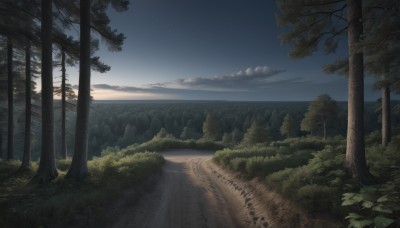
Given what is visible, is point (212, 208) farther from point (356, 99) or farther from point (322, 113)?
point (322, 113)

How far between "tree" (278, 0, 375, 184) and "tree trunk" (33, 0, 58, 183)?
1010 cm

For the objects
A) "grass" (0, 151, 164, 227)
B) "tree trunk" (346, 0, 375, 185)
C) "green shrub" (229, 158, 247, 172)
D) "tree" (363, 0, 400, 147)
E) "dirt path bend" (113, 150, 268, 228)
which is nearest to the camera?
"grass" (0, 151, 164, 227)

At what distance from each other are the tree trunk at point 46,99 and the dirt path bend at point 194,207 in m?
4.79

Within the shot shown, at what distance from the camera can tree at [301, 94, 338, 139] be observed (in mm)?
38109

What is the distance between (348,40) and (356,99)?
2.14 m

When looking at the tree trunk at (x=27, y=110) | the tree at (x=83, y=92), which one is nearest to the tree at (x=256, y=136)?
the tree trunk at (x=27, y=110)

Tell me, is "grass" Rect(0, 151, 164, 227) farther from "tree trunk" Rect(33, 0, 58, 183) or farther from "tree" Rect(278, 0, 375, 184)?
"tree" Rect(278, 0, 375, 184)

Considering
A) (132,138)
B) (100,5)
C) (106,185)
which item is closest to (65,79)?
(100,5)

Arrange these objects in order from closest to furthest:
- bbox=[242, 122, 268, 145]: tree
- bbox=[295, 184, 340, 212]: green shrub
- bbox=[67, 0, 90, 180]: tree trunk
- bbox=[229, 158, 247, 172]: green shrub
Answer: bbox=[295, 184, 340, 212]: green shrub → bbox=[67, 0, 90, 180]: tree trunk → bbox=[229, 158, 247, 172]: green shrub → bbox=[242, 122, 268, 145]: tree

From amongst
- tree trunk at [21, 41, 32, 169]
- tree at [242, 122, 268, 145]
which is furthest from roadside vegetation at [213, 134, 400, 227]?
tree at [242, 122, 268, 145]

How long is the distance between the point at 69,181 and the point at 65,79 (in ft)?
38.6

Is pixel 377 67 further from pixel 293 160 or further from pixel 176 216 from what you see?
pixel 176 216

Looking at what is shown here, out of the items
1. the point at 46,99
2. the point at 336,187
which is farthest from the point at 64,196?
the point at 336,187

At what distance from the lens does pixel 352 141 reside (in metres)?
8.23
